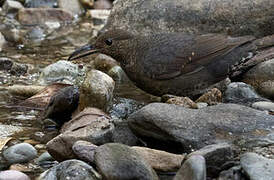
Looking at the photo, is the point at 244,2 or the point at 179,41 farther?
the point at 244,2

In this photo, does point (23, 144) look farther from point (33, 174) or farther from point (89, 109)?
point (89, 109)

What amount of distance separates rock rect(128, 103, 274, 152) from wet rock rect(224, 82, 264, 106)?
124 cm

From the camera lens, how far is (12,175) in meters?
4.14

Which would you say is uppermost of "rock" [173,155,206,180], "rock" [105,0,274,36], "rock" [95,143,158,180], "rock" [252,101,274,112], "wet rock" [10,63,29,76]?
"rock" [105,0,274,36]

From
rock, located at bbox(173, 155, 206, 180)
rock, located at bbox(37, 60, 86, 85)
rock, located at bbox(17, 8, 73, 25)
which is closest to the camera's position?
rock, located at bbox(173, 155, 206, 180)

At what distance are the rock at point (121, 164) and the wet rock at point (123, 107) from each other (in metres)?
1.63

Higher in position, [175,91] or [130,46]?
[130,46]

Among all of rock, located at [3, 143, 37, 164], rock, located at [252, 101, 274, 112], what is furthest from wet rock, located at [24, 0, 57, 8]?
rock, located at [3, 143, 37, 164]

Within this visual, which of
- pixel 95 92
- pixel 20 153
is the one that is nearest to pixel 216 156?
pixel 20 153

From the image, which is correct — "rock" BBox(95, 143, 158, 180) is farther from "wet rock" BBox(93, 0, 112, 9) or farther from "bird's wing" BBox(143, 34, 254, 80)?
"wet rock" BBox(93, 0, 112, 9)

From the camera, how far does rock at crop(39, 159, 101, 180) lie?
13.3ft

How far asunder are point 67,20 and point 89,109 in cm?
547

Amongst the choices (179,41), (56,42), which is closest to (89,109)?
(179,41)

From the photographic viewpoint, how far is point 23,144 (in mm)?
4762
